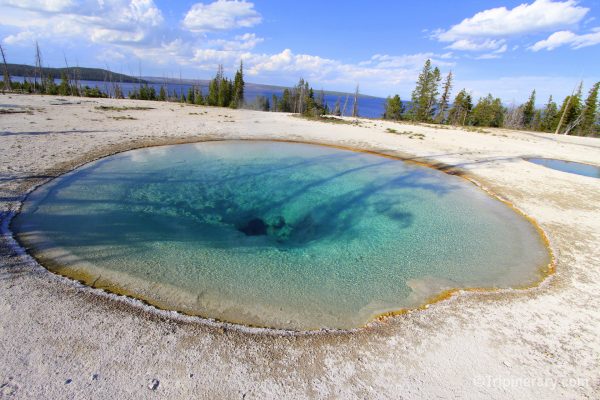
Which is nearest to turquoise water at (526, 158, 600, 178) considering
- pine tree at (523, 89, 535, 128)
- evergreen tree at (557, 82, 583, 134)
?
evergreen tree at (557, 82, 583, 134)

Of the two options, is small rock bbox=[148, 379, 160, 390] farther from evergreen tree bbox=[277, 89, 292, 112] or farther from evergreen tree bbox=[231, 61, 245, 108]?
evergreen tree bbox=[277, 89, 292, 112]

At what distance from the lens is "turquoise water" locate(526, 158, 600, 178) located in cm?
1809

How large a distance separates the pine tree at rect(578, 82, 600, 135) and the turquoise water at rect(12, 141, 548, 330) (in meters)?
48.1

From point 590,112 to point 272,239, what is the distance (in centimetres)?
6062

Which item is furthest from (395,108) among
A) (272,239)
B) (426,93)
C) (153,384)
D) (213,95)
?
(153,384)

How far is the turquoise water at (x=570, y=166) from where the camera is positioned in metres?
18.1

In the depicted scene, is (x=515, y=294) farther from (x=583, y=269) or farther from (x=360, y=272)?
(x=360, y=272)

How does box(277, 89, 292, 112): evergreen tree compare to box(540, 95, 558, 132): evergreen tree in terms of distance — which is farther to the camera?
box(277, 89, 292, 112): evergreen tree

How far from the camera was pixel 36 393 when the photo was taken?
3.63 metres

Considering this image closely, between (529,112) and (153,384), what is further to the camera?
(529,112)

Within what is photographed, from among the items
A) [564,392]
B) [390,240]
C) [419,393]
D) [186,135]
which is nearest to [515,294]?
[564,392]

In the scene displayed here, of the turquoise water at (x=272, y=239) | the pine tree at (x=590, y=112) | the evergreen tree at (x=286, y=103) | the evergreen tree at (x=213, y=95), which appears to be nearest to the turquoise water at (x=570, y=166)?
the turquoise water at (x=272, y=239)

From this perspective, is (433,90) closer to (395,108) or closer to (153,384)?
(395,108)

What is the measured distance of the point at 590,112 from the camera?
1793 inches
